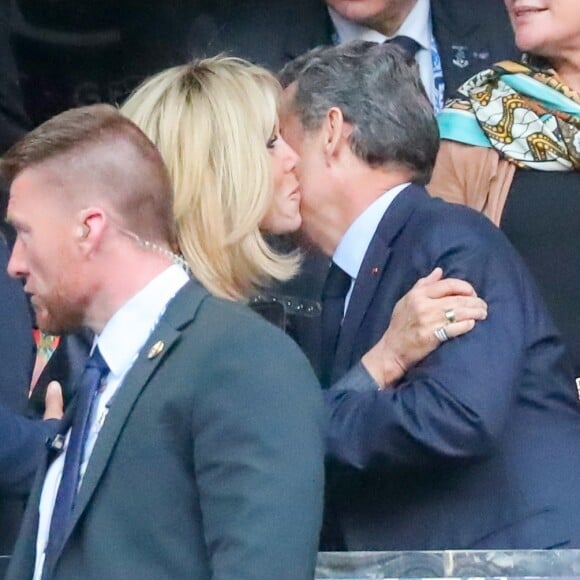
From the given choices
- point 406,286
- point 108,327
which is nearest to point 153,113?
point 406,286

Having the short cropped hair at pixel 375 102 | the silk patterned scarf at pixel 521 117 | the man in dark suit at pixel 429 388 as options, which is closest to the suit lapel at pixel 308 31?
the silk patterned scarf at pixel 521 117

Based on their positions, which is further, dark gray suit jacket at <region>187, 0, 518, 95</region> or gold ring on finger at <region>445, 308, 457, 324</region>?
dark gray suit jacket at <region>187, 0, 518, 95</region>

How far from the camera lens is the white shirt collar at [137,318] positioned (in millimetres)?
2578

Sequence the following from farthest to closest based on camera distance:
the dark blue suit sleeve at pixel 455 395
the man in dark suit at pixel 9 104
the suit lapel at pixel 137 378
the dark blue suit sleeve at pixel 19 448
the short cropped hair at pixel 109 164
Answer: the man in dark suit at pixel 9 104, the dark blue suit sleeve at pixel 19 448, the dark blue suit sleeve at pixel 455 395, the short cropped hair at pixel 109 164, the suit lapel at pixel 137 378

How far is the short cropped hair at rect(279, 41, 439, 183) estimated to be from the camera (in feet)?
11.1

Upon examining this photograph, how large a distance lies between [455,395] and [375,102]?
0.67 metres

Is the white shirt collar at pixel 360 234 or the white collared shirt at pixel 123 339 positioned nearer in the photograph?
the white collared shirt at pixel 123 339

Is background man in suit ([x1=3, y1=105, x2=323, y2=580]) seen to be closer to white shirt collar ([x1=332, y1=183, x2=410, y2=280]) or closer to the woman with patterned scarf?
white shirt collar ([x1=332, y1=183, x2=410, y2=280])

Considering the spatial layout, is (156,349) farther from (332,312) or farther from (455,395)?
(332,312)

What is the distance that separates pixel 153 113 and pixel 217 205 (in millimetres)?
233

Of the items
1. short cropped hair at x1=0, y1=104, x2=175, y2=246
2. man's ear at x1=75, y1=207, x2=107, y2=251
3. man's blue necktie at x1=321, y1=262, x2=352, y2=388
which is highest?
short cropped hair at x1=0, y1=104, x2=175, y2=246

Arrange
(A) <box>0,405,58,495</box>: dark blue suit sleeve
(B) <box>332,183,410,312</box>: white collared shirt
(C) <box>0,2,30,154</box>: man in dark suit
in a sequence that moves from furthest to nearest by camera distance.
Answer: (C) <box>0,2,30,154</box>: man in dark suit, (B) <box>332,183,410,312</box>: white collared shirt, (A) <box>0,405,58,495</box>: dark blue suit sleeve

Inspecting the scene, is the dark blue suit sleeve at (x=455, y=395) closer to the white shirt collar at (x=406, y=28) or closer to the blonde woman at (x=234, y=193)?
the blonde woman at (x=234, y=193)

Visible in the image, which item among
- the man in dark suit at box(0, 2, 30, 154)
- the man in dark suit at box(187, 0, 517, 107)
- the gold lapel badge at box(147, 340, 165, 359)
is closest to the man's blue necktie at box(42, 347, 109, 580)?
the gold lapel badge at box(147, 340, 165, 359)
